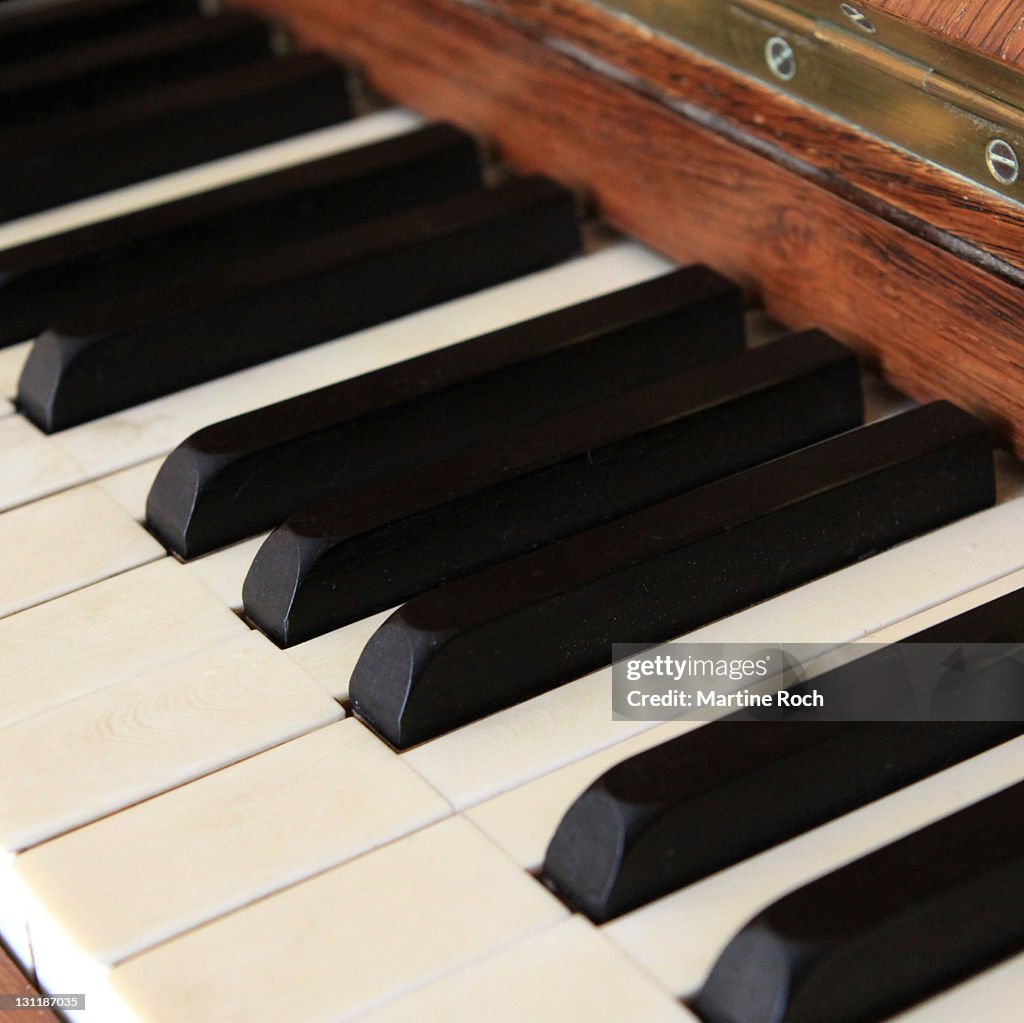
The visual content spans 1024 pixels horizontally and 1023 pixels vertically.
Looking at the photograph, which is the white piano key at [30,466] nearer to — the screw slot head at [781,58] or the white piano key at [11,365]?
the white piano key at [11,365]

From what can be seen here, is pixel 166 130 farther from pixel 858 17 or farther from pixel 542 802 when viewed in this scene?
pixel 542 802

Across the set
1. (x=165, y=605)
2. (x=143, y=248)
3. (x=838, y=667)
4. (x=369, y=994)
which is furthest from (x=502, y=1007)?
(x=143, y=248)

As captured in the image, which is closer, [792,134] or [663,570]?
[663,570]

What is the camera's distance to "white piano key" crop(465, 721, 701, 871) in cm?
107

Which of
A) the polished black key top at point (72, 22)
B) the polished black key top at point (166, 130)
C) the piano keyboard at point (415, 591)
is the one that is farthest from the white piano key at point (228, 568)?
the polished black key top at point (72, 22)

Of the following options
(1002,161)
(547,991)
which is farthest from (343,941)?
(1002,161)

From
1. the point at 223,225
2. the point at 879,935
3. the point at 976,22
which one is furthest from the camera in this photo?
the point at 223,225

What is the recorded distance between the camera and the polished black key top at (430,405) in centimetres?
138

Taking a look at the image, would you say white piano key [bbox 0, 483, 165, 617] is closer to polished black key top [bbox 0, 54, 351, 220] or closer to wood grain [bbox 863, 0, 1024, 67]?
polished black key top [bbox 0, 54, 351, 220]

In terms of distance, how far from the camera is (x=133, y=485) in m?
1.46

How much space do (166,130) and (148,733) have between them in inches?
36.1

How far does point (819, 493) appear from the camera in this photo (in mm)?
1287

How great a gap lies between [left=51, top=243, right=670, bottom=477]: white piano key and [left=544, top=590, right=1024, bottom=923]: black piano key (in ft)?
1.99

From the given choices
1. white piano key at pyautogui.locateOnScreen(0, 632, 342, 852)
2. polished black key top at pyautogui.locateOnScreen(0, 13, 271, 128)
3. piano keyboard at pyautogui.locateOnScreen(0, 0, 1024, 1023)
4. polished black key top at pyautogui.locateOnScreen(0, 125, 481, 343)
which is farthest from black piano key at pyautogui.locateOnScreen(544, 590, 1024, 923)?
polished black key top at pyautogui.locateOnScreen(0, 13, 271, 128)
